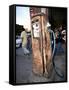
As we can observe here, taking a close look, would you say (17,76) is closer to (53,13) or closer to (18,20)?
(18,20)

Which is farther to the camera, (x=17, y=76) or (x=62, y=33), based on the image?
(x=62, y=33)

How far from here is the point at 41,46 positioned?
6.71ft

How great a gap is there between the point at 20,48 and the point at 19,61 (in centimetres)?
8

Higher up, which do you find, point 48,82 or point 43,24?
point 43,24

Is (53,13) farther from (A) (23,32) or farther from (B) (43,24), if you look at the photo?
(A) (23,32)

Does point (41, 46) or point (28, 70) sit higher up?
point (41, 46)

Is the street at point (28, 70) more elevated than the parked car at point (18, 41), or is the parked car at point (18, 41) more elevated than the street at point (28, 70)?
the parked car at point (18, 41)

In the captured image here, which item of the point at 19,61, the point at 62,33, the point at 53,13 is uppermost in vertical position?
the point at 53,13

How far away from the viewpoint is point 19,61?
6.51 feet

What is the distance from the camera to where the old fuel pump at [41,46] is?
2.03m

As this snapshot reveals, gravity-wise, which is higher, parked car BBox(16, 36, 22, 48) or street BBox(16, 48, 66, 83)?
parked car BBox(16, 36, 22, 48)

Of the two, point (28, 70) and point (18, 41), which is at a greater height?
point (18, 41)

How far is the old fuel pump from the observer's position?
2027 mm
